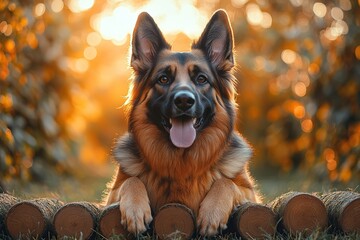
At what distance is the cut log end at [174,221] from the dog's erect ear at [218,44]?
161 centimetres

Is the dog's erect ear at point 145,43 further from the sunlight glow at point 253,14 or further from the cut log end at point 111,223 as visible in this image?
the sunlight glow at point 253,14

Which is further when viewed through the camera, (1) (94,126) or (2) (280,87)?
(1) (94,126)

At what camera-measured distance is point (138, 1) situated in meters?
10.7

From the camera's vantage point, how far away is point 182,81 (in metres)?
4.70

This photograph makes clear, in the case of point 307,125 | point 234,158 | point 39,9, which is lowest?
point 307,125

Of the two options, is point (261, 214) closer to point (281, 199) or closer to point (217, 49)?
point (281, 199)

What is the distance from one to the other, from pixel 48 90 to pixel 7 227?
665 cm

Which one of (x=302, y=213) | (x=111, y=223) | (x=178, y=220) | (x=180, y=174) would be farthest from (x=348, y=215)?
(x=111, y=223)

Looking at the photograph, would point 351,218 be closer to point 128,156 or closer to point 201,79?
point 201,79

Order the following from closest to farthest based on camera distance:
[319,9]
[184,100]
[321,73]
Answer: [184,100]
[321,73]
[319,9]

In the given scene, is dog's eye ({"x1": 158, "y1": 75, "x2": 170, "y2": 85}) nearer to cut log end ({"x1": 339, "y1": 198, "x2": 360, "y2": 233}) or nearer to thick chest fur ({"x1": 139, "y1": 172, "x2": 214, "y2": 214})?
thick chest fur ({"x1": 139, "y1": 172, "x2": 214, "y2": 214})

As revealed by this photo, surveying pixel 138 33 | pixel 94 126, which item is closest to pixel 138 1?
pixel 138 33

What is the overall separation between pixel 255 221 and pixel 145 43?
2086 mm

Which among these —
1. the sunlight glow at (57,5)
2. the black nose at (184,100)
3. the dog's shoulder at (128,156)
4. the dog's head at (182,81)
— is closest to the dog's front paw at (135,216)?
the dog's shoulder at (128,156)
